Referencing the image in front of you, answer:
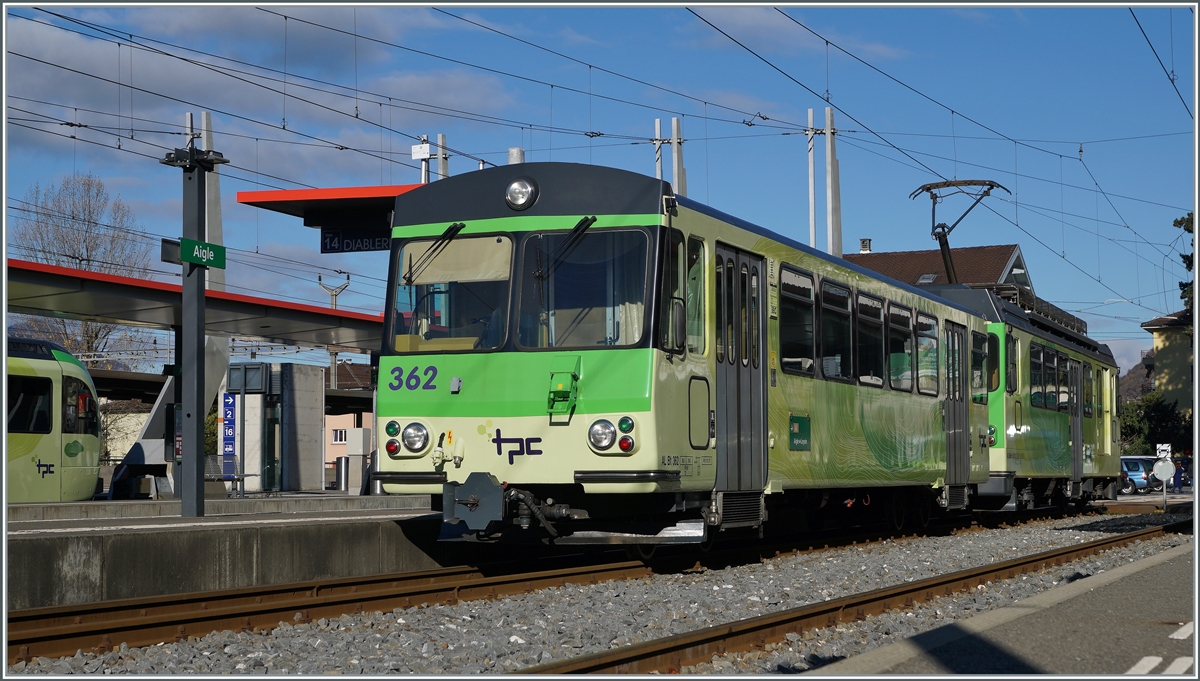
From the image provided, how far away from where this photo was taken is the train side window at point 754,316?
39.3 feet

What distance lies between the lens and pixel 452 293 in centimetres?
1098

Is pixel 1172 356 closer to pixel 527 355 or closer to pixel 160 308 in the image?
pixel 160 308

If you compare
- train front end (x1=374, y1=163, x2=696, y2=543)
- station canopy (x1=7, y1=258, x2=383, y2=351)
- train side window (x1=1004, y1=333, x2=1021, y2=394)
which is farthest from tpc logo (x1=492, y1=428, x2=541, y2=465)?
train side window (x1=1004, y1=333, x2=1021, y2=394)

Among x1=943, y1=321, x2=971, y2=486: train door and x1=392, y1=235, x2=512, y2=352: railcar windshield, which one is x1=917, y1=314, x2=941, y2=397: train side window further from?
x1=392, y1=235, x2=512, y2=352: railcar windshield

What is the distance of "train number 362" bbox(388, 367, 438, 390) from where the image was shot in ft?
35.6

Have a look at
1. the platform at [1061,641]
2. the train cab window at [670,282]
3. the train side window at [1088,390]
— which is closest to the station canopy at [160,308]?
the train cab window at [670,282]

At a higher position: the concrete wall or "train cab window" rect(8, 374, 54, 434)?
"train cab window" rect(8, 374, 54, 434)

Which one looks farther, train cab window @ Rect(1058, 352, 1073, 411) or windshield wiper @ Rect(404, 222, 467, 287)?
train cab window @ Rect(1058, 352, 1073, 411)

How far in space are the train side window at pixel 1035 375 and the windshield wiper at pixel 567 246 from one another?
41.3ft

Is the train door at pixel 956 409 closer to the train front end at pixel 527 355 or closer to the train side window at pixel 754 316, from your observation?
the train side window at pixel 754 316

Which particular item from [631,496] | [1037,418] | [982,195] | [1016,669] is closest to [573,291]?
[631,496]

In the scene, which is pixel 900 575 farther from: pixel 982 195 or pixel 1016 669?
pixel 982 195

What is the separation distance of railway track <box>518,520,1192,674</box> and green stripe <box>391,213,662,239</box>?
11.4ft

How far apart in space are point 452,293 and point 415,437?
1.26 m
